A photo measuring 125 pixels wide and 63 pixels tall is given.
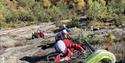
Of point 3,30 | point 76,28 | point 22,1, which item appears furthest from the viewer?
point 22,1

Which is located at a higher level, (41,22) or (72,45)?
(72,45)

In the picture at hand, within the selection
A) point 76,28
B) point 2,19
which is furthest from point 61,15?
point 76,28

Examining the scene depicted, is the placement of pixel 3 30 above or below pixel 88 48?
below

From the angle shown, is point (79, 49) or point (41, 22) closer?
point (79, 49)

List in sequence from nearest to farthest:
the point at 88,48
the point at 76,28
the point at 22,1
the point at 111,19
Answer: the point at 88,48 < the point at 76,28 < the point at 111,19 < the point at 22,1

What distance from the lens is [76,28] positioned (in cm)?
3403

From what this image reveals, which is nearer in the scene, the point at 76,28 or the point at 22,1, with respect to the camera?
the point at 76,28

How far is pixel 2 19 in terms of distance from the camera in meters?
46.3

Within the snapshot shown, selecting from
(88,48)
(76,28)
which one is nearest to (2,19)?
(76,28)

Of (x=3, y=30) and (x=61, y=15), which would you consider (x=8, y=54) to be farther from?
(x=61, y=15)

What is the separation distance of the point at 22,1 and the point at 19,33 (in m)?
20.7

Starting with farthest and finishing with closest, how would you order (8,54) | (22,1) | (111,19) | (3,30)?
(22,1), (3,30), (111,19), (8,54)

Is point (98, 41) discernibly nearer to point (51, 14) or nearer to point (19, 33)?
point (19, 33)

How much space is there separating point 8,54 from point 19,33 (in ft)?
46.0
